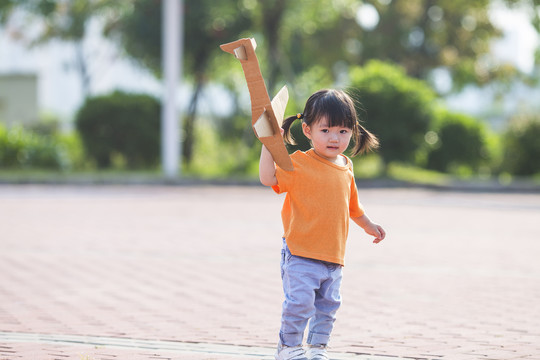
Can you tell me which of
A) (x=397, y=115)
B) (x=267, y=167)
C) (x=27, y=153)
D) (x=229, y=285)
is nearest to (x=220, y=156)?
(x=27, y=153)

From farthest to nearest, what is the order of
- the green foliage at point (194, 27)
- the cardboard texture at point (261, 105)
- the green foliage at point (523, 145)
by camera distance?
the green foliage at point (194, 27)
the green foliage at point (523, 145)
the cardboard texture at point (261, 105)

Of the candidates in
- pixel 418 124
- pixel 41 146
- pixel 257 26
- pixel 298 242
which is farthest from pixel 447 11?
pixel 298 242

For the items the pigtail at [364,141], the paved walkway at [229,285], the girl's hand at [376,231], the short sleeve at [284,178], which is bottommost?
the paved walkway at [229,285]

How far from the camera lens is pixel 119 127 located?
20578mm

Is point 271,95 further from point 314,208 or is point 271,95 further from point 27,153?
point 314,208

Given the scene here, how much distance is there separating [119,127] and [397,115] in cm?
686

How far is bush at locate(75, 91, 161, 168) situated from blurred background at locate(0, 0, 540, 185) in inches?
1.1

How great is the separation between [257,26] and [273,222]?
12.2 meters

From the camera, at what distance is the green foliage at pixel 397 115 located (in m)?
18.6

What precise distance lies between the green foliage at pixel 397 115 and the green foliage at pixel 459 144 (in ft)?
14.2

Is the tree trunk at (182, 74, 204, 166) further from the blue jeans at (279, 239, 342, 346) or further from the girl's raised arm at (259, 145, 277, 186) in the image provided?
the girl's raised arm at (259, 145, 277, 186)

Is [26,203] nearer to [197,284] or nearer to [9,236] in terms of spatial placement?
[9,236]

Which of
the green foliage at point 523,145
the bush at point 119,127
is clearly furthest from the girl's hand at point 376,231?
the green foliage at point 523,145

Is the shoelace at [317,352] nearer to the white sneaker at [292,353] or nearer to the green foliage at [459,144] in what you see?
the white sneaker at [292,353]
